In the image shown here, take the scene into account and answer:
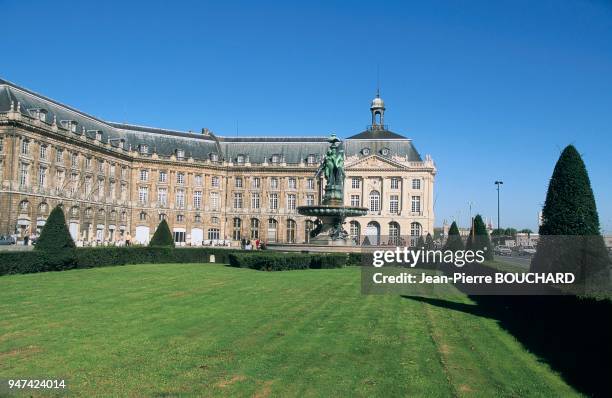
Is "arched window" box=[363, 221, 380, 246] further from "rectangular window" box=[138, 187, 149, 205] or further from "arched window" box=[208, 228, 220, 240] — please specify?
"rectangular window" box=[138, 187, 149, 205]

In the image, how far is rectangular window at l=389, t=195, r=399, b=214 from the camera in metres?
86.9

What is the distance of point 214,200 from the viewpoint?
87.7 m

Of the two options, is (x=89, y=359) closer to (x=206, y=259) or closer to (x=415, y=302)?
(x=415, y=302)

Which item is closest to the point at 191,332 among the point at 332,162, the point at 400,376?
the point at 400,376

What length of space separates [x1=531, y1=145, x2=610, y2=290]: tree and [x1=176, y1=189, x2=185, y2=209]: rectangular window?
7191cm

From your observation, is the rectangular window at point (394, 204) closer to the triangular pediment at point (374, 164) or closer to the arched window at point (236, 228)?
the triangular pediment at point (374, 164)

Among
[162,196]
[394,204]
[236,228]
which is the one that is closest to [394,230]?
[394,204]

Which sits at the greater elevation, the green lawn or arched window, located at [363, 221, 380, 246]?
arched window, located at [363, 221, 380, 246]

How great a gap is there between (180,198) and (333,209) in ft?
166

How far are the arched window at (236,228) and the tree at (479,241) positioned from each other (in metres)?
54.2

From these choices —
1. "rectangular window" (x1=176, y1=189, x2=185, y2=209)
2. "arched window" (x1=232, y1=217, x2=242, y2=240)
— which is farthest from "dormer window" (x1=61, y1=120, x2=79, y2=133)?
"arched window" (x1=232, y1=217, x2=242, y2=240)

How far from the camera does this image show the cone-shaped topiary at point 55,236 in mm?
29906

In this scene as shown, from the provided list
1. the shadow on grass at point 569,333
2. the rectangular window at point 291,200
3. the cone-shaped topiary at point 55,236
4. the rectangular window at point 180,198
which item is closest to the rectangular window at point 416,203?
the rectangular window at point 291,200

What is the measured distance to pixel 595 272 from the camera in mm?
13750
